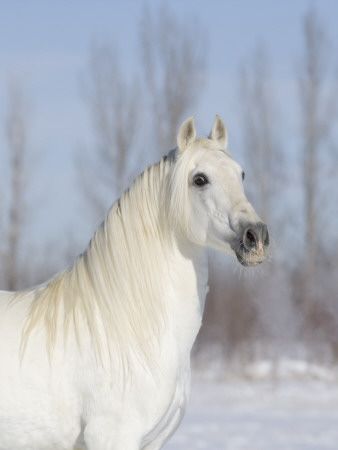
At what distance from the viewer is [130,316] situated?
10.6ft

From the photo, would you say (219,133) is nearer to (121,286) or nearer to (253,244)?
(253,244)

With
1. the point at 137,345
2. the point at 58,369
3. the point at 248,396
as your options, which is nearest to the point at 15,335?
the point at 58,369

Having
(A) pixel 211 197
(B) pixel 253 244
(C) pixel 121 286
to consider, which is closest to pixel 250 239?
(B) pixel 253 244

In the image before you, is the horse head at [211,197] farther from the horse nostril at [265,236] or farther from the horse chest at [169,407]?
the horse chest at [169,407]

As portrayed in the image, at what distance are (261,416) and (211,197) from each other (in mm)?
6580

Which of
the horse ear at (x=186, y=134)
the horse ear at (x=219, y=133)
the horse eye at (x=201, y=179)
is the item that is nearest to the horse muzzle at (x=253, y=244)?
the horse eye at (x=201, y=179)

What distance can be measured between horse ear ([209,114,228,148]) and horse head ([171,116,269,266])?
172 millimetres

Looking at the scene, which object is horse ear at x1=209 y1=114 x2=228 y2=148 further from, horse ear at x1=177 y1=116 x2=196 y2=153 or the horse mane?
the horse mane

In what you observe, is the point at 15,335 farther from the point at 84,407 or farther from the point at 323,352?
the point at 323,352

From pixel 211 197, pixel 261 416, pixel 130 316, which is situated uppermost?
pixel 211 197

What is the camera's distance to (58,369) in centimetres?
310

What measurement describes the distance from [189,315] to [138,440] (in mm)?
597

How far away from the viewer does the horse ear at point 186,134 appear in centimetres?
333

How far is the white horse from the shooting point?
3064 mm
